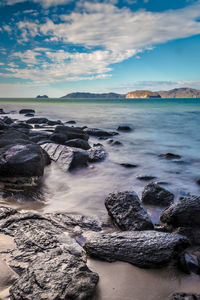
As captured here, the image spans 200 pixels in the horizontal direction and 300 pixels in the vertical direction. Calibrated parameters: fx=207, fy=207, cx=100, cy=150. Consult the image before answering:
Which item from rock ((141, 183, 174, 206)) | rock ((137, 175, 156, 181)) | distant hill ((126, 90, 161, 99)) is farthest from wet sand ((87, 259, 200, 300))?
distant hill ((126, 90, 161, 99))

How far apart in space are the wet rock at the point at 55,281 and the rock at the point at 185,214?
5.28ft

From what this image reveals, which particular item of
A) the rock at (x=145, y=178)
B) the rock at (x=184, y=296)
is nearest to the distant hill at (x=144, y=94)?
the rock at (x=145, y=178)

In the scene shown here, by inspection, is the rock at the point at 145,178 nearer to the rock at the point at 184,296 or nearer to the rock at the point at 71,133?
the rock at the point at 184,296

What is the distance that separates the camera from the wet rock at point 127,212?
301cm

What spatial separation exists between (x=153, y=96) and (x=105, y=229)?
619 feet

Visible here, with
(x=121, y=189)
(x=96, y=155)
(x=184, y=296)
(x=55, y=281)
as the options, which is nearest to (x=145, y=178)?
(x=121, y=189)

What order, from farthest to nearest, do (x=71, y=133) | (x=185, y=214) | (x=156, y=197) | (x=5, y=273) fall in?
(x=71, y=133) < (x=156, y=197) < (x=185, y=214) < (x=5, y=273)

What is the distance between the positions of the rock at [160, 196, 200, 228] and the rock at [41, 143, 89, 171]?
133 inches

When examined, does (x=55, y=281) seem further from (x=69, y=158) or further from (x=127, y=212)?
(x=69, y=158)

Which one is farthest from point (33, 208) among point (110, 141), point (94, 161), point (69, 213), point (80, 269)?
point (110, 141)

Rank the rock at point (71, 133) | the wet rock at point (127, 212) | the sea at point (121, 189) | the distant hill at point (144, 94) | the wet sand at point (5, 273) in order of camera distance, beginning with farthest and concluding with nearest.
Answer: the distant hill at point (144, 94) → the rock at point (71, 133) → the wet rock at point (127, 212) → the sea at point (121, 189) → the wet sand at point (5, 273)

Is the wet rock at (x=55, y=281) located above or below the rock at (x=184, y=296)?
above

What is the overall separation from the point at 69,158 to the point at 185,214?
150 inches

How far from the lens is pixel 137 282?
2143 mm
